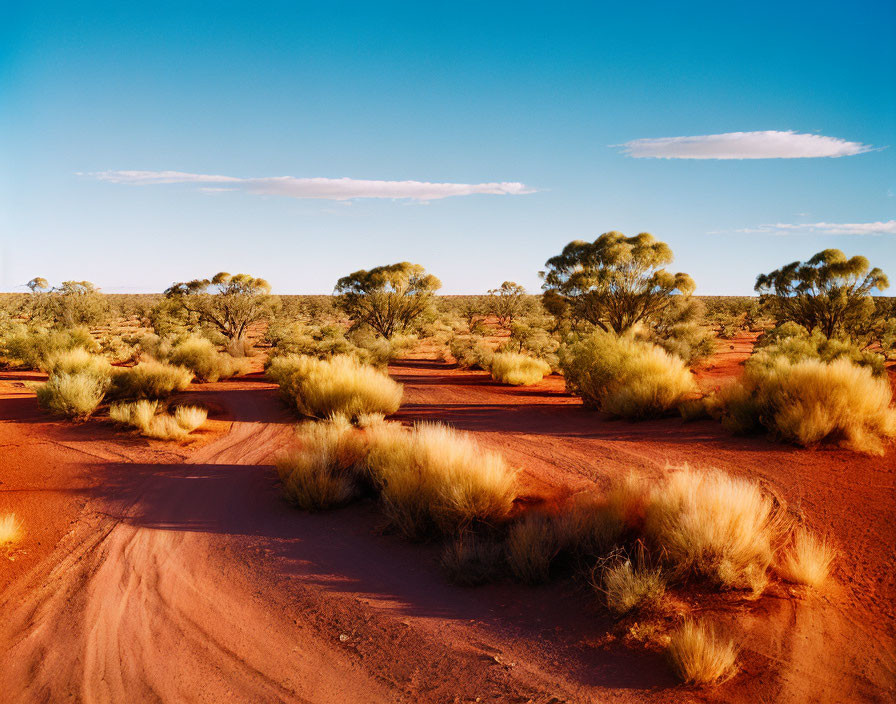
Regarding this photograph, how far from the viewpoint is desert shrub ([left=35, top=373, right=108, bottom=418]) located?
13.0 meters

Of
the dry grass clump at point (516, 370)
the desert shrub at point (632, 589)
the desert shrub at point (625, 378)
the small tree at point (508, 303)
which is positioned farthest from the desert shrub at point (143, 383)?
the small tree at point (508, 303)

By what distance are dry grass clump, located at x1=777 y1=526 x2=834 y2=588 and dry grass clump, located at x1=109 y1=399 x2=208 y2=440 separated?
11189 millimetres

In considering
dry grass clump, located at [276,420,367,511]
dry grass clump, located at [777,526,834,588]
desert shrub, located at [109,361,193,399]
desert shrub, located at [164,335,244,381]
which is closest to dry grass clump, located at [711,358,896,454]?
dry grass clump, located at [777,526,834,588]

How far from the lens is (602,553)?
5242 mm

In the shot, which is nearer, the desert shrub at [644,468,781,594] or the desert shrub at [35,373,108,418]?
the desert shrub at [644,468,781,594]

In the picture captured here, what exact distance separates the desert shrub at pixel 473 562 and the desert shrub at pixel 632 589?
3.92 feet

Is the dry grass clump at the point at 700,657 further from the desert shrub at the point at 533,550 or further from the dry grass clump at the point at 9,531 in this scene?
the dry grass clump at the point at 9,531

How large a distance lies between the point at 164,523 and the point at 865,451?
1054 centimetres

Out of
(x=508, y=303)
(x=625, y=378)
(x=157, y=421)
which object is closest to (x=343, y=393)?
(x=157, y=421)

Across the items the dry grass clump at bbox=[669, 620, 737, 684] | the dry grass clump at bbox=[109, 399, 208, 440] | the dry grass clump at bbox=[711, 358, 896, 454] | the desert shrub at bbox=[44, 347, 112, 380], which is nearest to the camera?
the dry grass clump at bbox=[669, 620, 737, 684]

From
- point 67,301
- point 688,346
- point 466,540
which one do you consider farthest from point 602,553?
point 67,301

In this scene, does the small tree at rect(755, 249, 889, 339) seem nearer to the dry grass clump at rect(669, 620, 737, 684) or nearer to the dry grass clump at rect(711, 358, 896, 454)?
the dry grass clump at rect(711, 358, 896, 454)

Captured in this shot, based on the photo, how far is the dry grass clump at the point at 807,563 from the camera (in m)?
4.58

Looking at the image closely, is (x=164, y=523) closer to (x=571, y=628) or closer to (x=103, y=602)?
(x=103, y=602)
